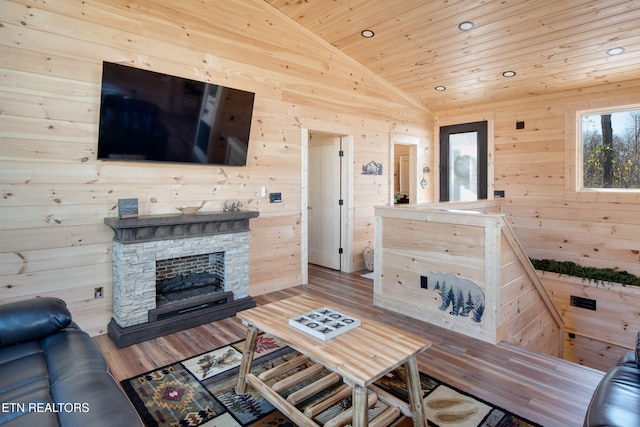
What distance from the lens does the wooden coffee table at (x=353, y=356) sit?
1.65 meters

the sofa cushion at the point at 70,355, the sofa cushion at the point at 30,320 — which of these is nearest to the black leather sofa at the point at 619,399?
the sofa cushion at the point at 70,355

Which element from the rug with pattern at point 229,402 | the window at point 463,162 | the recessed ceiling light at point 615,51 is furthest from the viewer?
the window at point 463,162

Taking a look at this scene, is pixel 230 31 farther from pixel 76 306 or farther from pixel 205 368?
pixel 205 368

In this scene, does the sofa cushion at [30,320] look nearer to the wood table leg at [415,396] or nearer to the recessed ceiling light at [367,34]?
the wood table leg at [415,396]

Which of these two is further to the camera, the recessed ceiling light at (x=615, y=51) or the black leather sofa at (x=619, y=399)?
the recessed ceiling light at (x=615, y=51)

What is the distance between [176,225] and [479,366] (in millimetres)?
2859

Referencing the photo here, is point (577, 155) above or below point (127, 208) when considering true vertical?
above

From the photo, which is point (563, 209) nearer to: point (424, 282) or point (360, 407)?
point (424, 282)

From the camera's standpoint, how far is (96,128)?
3141mm

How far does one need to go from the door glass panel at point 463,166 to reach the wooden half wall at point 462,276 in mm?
2864

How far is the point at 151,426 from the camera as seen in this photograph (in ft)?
6.61

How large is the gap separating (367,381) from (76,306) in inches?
110

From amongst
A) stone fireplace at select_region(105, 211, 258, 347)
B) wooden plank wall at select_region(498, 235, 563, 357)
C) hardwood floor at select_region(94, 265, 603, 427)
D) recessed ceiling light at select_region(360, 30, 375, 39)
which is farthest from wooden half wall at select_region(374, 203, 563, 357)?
recessed ceiling light at select_region(360, 30, 375, 39)
